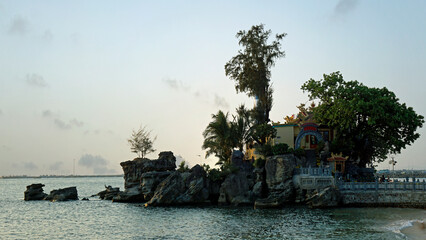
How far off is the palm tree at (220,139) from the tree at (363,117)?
12.1 meters

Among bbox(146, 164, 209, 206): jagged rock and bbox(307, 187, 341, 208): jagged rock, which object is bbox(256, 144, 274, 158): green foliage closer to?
bbox(146, 164, 209, 206): jagged rock

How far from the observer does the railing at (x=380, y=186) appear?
139ft

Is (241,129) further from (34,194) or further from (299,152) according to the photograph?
(34,194)

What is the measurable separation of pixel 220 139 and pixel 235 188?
10509 millimetres

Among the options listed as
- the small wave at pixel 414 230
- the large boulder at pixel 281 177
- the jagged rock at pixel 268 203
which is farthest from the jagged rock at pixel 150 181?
the small wave at pixel 414 230

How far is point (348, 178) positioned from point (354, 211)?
8664mm

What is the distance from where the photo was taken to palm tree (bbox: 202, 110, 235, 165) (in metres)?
57.9

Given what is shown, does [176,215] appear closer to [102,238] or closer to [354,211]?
[102,238]

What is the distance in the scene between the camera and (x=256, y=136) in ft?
186

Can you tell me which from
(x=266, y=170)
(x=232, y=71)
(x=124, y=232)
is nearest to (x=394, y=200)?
(x=266, y=170)

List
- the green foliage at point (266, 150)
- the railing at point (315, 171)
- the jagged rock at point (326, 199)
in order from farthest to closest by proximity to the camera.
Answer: the green foliage at point (266, 150)
the railing at point (315, 171)
the jagged rock at point (326, 199)

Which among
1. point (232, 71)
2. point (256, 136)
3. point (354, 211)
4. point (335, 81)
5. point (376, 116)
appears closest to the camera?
point (354, 211)

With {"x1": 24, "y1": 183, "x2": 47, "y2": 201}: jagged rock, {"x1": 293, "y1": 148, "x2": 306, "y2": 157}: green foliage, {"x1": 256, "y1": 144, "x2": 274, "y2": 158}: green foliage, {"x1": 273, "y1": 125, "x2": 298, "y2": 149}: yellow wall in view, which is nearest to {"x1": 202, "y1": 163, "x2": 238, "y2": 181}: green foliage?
{"x1": 256, "y1": 144, "x2": 274, "y2": 158}: green foliage

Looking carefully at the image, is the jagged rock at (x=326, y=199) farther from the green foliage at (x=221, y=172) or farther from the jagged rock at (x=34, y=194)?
the jagged rock at (x=34, y=194)
